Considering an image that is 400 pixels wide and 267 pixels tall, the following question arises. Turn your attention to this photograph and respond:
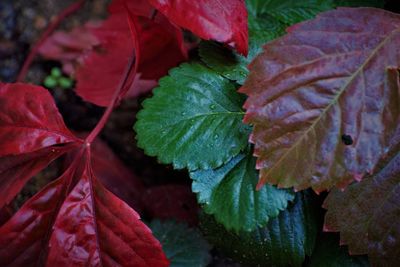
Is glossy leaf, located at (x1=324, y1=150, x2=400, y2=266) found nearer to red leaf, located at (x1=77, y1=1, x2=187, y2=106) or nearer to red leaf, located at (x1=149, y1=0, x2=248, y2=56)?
red leaf, located at (x1=149, y1=0, x2=248, y2=56)

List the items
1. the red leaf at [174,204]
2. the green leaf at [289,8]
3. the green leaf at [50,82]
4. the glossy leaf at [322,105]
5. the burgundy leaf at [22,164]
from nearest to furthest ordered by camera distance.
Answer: the glossy leaf at [322,105], the burgundy leaf at [22,164], the green leaf at [289,8], the red leaf at [174,204], the green leaf at [50,82]

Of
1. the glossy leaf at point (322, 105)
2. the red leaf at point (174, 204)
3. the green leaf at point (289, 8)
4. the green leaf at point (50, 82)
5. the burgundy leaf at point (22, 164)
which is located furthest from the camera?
the green leaf at point (50, 82)

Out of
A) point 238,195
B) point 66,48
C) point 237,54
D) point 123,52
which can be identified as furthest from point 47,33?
point 238,195

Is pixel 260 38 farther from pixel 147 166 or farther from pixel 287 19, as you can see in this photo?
pixel 147 166

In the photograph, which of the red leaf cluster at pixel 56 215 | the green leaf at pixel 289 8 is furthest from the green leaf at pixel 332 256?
the green leaf at pixel 289 8

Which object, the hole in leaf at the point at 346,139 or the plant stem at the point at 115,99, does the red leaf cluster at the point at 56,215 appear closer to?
the plant stem at the point at 115,99

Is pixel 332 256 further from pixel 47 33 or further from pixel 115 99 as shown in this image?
pixel 47 33
